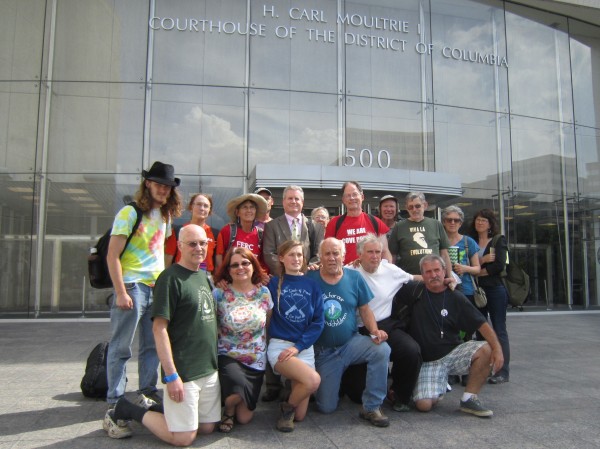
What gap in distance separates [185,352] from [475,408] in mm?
2391

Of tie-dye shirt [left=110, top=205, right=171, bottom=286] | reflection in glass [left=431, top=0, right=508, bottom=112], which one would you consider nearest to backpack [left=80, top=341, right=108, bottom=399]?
tie-dye shirt [left=110, top=205, right=171, bottom=286]

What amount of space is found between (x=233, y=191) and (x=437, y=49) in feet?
22.0

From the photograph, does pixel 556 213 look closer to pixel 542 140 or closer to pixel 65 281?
pixel 542 140

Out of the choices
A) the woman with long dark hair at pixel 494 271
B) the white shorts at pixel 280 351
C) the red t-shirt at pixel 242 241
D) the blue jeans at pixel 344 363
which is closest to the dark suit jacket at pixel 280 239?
the red t-shirt at pixel 242 241

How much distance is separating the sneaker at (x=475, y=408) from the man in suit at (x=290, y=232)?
72.5 inches

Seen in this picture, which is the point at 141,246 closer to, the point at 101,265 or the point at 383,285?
the point at 101,265

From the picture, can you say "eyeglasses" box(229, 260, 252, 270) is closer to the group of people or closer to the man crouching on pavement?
the group of people

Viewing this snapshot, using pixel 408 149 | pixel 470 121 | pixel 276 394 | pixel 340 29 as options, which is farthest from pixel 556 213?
pixel 276 394

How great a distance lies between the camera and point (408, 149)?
12039 mm

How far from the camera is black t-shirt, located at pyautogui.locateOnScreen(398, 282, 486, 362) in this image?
410 cm

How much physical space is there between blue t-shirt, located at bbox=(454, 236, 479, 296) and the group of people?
2.14ft

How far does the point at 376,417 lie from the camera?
3623 mm

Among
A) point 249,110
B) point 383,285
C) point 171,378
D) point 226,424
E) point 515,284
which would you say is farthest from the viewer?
point 249,110

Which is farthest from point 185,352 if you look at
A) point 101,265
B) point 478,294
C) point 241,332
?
point 478,294
